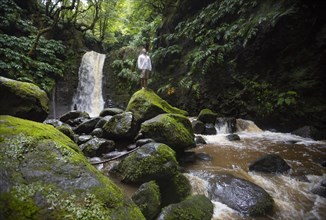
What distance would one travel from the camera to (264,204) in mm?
3293

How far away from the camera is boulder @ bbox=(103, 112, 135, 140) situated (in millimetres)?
6148

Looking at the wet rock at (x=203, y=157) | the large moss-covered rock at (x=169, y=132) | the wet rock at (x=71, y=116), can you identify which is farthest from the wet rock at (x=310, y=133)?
the wet rock at (x=71, y=116)

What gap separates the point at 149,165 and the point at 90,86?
495 inches

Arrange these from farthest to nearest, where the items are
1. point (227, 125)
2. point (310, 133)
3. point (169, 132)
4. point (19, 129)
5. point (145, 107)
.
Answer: point (227, 125), point (310, 133), point (145, 107), point (169, 132), point (19, 129)

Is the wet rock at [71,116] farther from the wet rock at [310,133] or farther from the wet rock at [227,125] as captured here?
the wet rock at [310,133]

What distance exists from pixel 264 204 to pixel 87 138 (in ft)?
15.9

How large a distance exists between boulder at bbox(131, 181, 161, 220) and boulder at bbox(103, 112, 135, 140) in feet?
10.3

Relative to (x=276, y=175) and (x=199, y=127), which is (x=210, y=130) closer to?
(x=199, y=127)

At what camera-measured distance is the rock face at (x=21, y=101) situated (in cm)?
391

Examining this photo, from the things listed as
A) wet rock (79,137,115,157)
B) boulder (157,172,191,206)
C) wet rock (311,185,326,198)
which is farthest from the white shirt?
wet rock (311,185,326,198)

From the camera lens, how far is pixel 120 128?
6172 mm

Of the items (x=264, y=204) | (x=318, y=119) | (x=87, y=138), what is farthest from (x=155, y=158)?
(x=318, y=119)

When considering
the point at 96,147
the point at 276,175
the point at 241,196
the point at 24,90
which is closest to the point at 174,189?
the point at 241,196

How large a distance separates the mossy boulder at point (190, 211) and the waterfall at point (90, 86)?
11.7 m
